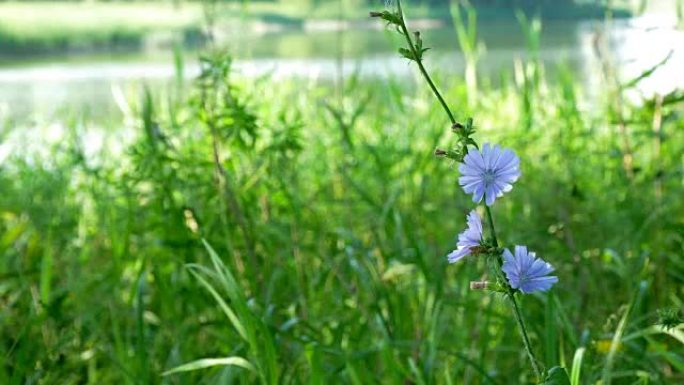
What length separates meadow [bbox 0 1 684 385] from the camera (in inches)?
58.2

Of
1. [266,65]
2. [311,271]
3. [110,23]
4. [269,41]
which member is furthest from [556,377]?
[110,23]

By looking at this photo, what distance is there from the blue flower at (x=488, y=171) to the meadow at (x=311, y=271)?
52cm

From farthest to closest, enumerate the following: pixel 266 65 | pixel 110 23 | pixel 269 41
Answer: pixel 110 23 < pixel 269 41 < pixel 266 65

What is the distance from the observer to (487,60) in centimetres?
1003

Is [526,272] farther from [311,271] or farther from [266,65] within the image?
[266,65]

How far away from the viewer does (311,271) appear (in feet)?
6.86

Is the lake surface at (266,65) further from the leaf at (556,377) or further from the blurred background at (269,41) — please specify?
the leaf at (556,377)

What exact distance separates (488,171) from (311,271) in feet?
4.52

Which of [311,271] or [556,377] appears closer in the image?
[556,377]

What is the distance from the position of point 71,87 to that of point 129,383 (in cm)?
727

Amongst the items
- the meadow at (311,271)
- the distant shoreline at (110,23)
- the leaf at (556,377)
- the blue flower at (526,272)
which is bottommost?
the distant shoreline at (110,23)

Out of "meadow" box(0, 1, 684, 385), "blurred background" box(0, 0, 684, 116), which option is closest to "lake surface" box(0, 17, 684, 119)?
"blurred background" box(0, 0, 684, 116)

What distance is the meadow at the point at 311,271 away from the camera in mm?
1478

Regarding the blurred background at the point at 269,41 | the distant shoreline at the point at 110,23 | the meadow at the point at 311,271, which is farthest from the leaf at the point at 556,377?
the distant shoreline at the point at 110,23
